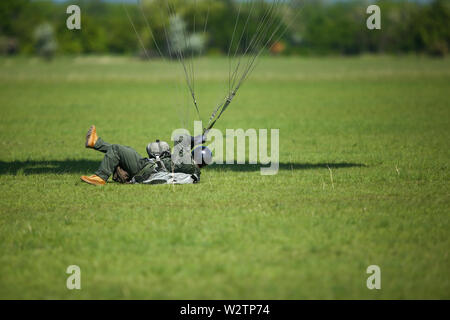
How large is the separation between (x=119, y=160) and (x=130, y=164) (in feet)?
0.74

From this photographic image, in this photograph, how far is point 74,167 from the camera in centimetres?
1235

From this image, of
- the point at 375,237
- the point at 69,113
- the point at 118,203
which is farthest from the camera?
the point at 69,113

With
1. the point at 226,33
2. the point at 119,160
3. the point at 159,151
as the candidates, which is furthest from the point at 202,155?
the point at 226,33

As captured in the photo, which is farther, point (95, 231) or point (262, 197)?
point (262, 197)

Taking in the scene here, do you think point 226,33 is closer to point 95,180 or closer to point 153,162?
point 153,162

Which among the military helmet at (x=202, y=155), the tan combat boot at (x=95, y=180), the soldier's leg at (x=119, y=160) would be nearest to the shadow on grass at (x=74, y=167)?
the tan combat boot at (x=95, y=180)

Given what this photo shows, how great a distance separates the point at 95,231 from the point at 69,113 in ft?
57.9

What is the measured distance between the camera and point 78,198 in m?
9.34

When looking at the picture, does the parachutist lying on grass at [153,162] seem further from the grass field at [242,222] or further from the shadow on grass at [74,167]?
the shadow on grass at [74,167]

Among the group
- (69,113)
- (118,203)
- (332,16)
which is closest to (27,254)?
(118,203)

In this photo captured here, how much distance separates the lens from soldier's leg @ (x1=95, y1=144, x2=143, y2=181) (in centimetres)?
980
